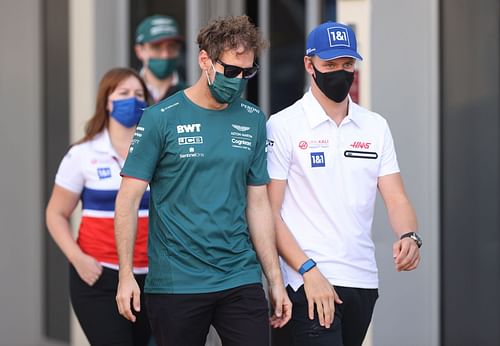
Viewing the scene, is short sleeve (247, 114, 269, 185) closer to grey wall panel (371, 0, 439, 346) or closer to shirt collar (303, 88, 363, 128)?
Result: shirt collar (303, 88, 363, 128)

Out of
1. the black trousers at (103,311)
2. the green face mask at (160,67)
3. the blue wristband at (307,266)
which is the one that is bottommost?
the black trousers at (103,311)

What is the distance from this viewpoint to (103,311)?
513cm

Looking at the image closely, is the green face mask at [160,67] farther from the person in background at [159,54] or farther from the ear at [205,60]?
the ear at [205,60]

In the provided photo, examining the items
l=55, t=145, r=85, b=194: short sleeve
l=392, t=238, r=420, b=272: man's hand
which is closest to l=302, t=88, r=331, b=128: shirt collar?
l=392, t=238, r=420, b=272: man's hand

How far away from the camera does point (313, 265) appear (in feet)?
13.7

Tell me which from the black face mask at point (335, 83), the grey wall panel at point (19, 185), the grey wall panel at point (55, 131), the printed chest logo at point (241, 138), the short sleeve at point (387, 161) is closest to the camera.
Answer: the printed chest logo at point (241, 138)

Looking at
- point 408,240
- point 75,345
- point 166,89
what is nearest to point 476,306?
point 408,240

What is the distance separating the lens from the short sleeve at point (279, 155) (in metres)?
4.34

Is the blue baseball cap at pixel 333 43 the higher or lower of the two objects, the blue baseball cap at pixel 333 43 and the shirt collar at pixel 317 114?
the higher

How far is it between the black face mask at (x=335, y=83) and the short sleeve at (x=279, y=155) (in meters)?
0.25

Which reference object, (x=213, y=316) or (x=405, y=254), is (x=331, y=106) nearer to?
(x=405, y=254)

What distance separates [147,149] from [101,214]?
115 centimetres

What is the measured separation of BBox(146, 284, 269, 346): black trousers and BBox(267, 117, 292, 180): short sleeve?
49 cm

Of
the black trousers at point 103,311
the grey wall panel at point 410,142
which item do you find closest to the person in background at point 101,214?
the black trousers at point 103,311
